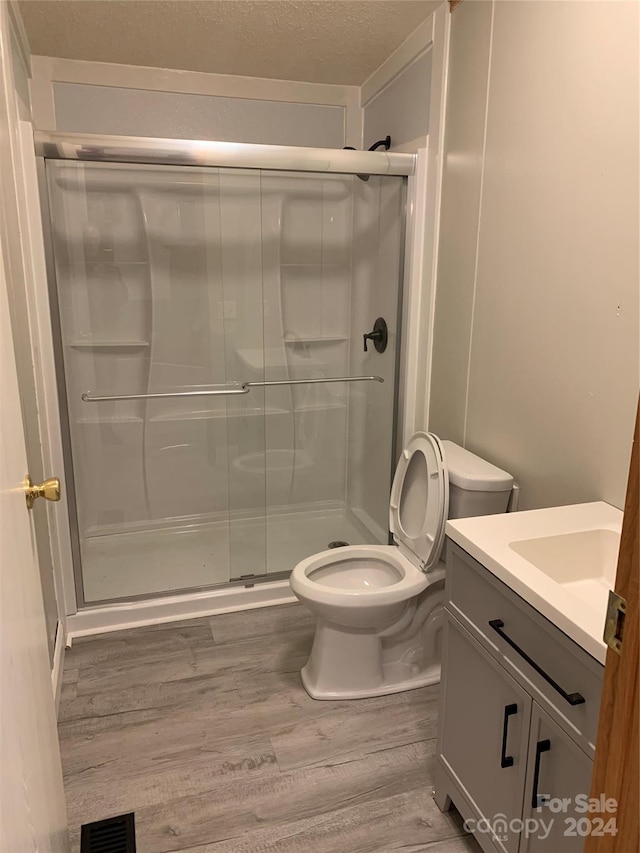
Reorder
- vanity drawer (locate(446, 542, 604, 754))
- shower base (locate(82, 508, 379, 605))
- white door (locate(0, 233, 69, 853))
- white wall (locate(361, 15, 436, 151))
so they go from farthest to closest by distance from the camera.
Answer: shower base (locate(82, 508, 379, 605)) → white wall (locate(361, 15, 436, 151)) → vanity drawer (locate(446, 542, 604, 754)) → white door (locate(0, 233, 69, 853))

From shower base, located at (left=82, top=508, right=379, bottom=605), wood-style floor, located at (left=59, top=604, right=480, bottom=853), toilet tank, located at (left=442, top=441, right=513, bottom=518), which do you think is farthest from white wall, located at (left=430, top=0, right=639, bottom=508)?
shower base, located at (left=82, top=508, right=379, bottom=605)

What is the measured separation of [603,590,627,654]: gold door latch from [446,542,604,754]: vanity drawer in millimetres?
454

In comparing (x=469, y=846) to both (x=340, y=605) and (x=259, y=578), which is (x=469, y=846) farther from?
(x=259, y=578)

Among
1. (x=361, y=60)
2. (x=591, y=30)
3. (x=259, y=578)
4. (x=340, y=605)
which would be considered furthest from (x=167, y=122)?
(x=340, y=605)

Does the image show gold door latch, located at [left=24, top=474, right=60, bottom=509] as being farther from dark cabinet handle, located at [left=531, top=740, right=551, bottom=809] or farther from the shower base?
the shower base

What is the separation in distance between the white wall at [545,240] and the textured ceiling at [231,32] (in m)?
0.36

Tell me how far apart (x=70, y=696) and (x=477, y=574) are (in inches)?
61.3

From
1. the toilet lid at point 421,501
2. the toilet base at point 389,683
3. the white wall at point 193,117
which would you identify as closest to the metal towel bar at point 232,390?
the toilet lid at point 421,501

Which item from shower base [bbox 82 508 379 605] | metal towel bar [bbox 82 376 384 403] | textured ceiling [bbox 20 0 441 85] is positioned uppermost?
textured ceiling [bbox 20 0 441 85]

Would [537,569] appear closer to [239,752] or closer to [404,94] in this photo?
[239,752]

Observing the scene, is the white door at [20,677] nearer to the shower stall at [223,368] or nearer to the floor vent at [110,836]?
the floor vent at [110,836]

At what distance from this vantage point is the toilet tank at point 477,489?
2002 millimetres

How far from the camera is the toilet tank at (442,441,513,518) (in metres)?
2.00

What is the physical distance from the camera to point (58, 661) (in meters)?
2.26
